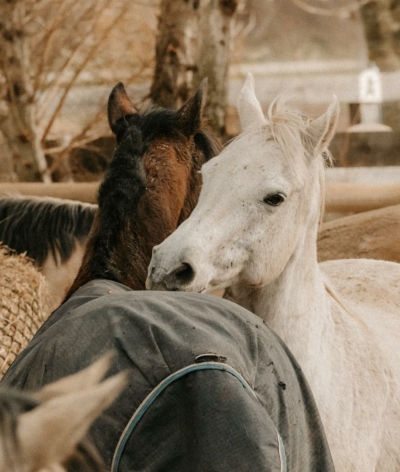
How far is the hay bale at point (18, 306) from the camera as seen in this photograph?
286 centimetres

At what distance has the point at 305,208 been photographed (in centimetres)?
213

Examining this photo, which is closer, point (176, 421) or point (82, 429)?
point (82, 429)

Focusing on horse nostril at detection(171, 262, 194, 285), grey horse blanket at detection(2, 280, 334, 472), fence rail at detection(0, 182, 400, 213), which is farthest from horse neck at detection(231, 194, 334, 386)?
fence rail at detection(0, 182, 400, 213)

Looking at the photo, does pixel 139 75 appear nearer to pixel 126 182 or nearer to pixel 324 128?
pixel 126 182

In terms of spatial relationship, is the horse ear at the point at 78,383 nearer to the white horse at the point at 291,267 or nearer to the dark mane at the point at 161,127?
the white horse at the point at 291,267

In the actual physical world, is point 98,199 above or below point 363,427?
above

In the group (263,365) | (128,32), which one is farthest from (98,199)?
(128,32)

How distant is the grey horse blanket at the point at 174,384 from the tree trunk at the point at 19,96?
4453 mm

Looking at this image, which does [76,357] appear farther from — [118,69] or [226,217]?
[118,69]

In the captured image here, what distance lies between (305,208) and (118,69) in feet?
21.2

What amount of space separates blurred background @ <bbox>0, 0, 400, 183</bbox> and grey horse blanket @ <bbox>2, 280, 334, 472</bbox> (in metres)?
1.07

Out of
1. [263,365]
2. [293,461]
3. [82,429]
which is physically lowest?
[293,461]

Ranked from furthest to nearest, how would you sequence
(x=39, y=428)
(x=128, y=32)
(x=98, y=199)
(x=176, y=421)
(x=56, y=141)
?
(x=128, y=32)
(x=56, y=141)
(x=98, y=199)
(x=176, y=421)
(x=39, y=428)

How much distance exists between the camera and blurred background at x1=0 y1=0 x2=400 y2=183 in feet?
16.8
